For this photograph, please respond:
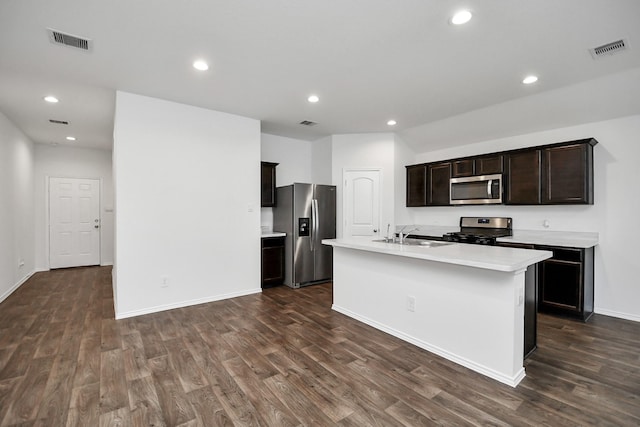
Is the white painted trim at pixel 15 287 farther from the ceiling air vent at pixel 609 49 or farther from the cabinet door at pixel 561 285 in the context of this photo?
the ceiling air vent at pixel 609 49

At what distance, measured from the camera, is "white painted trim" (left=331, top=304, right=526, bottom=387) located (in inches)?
87.4

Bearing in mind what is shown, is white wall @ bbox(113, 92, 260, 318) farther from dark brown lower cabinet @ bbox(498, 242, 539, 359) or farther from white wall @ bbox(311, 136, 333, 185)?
dark brown lower cabinet @ bbox(498, 242, 539, 359)

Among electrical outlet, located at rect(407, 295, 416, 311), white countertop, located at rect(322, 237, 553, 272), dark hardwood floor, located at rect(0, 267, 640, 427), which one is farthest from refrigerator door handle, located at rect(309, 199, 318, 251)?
electrical outlet, located at rect(407, 295, 416, 311)

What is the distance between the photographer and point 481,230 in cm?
483

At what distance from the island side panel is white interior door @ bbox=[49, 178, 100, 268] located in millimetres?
6454

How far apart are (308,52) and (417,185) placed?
11.3 ft

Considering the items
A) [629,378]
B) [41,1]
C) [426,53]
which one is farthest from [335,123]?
[629,378]

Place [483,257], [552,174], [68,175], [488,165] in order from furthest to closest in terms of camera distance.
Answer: [68,175] → [488,165] → [552,174] → [483,257]

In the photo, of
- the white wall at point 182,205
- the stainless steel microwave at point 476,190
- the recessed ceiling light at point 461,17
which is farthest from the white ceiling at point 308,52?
the stainless steel microwave at point 476,190

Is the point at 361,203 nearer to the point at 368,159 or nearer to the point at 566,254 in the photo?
the point at 368,159

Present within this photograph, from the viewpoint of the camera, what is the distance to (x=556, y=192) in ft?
12.6

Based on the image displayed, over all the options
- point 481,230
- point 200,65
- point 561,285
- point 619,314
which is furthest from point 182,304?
point 619,314

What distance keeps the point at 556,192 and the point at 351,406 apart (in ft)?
12.2

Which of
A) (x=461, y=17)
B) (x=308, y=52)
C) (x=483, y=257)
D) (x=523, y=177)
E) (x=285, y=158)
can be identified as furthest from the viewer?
(x=285, y=158)
